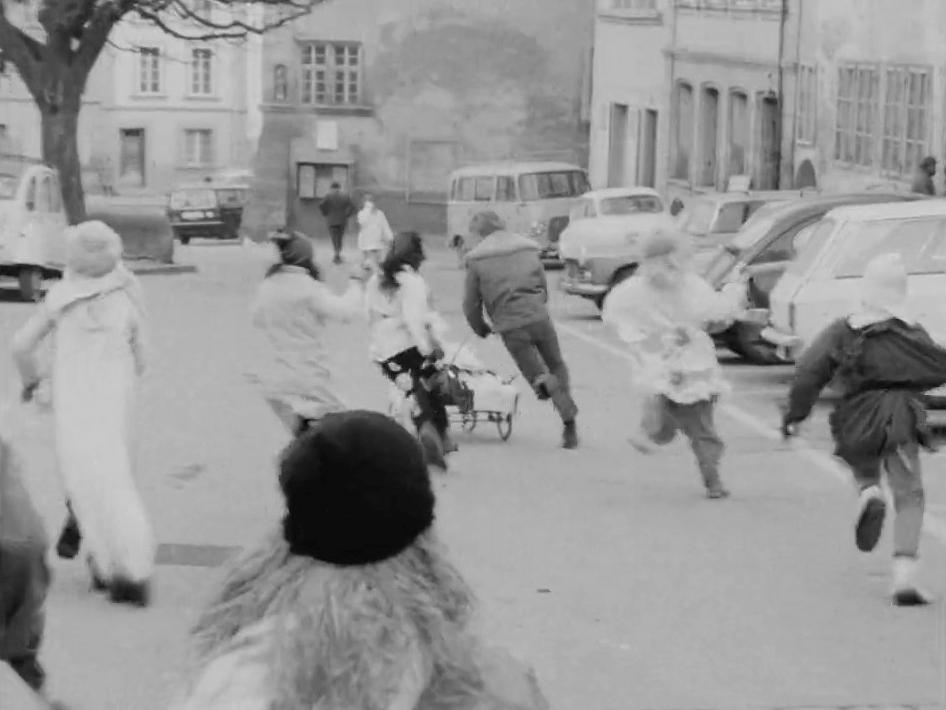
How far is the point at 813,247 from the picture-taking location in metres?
19.1

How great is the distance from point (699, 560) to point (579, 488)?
107 inches

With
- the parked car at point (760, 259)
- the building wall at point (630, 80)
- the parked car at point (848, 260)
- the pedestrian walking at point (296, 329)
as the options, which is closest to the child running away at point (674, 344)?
the pedestrian walking at point (296, 329)

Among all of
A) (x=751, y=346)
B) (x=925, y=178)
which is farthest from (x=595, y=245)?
(x=751, y=346)

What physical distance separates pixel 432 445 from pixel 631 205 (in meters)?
20.4

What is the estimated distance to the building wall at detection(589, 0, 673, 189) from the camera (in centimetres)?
4800

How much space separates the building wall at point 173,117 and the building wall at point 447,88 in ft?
90.5

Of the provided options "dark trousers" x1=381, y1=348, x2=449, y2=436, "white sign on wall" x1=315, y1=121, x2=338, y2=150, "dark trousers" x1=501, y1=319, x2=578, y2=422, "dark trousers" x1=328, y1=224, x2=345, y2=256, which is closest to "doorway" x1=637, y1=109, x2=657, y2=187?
"dark trousers" x1=328, y1=224, x2=345, y2=256

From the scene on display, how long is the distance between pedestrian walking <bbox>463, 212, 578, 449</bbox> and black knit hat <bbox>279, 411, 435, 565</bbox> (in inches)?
472

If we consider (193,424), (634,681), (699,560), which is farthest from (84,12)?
(634,681)

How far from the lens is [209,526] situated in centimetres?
1232

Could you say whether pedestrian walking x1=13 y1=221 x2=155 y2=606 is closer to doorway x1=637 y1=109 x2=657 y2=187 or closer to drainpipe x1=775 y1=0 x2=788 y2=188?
drainpipe x1=775 y1=0 x2=788 y2=188

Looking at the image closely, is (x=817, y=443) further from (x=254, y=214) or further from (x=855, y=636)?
(x=254, y=214)

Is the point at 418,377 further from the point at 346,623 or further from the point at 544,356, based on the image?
the point at 346,623

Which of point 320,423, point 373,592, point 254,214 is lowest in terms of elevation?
point 254,214
